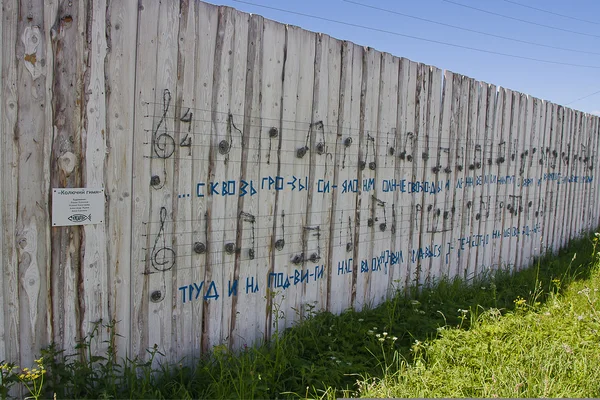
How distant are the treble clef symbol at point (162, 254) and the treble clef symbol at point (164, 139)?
0.33 metres

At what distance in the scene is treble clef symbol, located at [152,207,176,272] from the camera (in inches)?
113

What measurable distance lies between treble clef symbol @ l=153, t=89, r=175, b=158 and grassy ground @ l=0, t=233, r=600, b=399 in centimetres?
110

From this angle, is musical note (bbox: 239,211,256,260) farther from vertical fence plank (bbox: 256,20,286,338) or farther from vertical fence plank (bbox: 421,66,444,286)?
vertical fence plank (bbox: 421,66,444,286)

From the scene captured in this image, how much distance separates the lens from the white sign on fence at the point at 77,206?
248 cm

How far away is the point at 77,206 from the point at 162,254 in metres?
0.57

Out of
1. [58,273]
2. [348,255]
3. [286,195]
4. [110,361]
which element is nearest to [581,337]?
[348,255]

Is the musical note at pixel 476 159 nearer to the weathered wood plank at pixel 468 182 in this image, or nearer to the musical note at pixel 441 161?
the weathered wood plank at pixel 468 182

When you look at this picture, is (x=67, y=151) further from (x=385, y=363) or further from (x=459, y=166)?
(x=459, y=166)

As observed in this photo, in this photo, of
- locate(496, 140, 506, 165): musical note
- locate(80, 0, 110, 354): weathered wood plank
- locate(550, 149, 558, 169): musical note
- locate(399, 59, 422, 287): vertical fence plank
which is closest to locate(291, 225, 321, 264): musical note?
locate(399, 59, 422, 287): vertical fence plank

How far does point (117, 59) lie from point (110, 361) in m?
1.62

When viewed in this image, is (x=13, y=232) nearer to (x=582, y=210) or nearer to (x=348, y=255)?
(x=348, y=255)

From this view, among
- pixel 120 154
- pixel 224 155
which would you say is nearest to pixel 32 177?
pixel 120 154

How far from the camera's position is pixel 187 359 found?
3104 mm

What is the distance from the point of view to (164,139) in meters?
2.86
